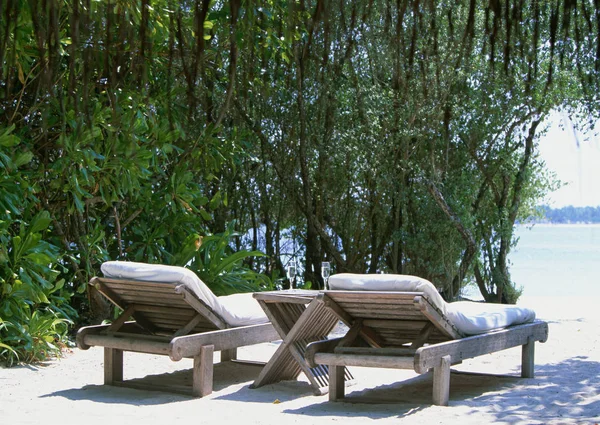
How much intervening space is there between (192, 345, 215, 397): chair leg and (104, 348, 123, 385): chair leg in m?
0.60

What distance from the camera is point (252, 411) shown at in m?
4.19

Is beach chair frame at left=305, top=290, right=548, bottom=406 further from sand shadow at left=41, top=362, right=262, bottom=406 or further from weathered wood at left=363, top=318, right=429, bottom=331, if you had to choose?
sand shadow at left=41, top=362, right=262, bottom=406

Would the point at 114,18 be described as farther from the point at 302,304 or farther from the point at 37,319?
the point at 37,319

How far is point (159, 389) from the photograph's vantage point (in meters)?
4.79

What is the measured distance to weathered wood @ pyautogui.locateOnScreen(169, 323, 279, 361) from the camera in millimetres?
4406

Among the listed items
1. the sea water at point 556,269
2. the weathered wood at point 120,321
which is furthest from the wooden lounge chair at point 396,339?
the sea water at point 556,269

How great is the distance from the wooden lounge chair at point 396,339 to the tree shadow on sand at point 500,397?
7.7 inches

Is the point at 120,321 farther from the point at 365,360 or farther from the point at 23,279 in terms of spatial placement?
the point at 365,360

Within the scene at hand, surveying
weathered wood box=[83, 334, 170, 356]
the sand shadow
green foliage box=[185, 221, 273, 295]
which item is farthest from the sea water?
weathered wood box=[83, 334, 170, 356]

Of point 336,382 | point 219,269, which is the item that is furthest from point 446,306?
point 219,269

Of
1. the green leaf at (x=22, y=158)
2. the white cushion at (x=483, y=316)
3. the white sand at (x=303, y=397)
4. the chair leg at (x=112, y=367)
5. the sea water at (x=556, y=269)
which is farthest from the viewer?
the sea water at (x=556, y=269)

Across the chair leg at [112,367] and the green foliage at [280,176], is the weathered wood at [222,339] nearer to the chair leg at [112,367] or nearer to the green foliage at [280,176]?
the chair leg at [112,367]

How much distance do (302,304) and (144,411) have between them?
1.26 metres

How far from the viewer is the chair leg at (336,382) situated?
4.45 meters
